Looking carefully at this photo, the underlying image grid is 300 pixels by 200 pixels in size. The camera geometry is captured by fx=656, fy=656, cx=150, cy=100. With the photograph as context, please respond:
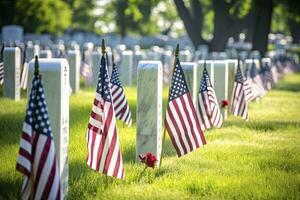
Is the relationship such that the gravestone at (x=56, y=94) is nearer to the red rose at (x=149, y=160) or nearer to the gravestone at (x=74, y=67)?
the red rose at (x=149, y=160)

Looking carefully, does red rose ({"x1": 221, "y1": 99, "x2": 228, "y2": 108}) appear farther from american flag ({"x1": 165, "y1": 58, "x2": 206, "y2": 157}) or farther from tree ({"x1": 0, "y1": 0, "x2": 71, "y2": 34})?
tree ({"x1": 0, "y1": 0, "x2": 71, "y2": 34})

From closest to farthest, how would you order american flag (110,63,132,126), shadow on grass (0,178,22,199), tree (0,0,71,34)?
shadow on grass (0,178,22,199), american flag (110,63,132,126), tree (0,0,71,34)

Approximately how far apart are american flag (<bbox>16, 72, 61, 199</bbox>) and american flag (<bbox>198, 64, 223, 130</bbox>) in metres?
5.47

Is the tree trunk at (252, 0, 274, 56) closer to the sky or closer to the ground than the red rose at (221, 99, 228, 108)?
closer to the sky

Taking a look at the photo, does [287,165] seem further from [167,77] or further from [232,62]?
[167,77]

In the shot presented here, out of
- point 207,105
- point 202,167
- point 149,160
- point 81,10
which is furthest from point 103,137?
point 81,10

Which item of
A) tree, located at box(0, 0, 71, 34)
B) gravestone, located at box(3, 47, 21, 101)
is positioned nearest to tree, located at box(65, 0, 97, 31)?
tree, located at box(0, 0, 71, 34)

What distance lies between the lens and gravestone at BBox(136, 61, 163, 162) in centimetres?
873

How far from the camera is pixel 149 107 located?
8.82 meters

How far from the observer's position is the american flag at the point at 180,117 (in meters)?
8.65

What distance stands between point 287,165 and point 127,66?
41.1 feet

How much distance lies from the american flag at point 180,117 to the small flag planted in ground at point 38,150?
2.72 m

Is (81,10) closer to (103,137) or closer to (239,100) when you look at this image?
(239,100)

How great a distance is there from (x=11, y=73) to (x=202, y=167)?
7.45 metres
